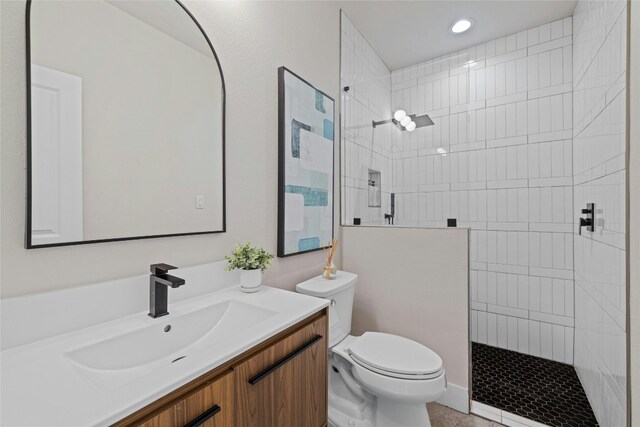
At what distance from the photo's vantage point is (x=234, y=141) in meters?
1.30

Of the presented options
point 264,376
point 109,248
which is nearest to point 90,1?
point 109,248

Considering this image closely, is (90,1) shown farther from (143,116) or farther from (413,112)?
(413,112)

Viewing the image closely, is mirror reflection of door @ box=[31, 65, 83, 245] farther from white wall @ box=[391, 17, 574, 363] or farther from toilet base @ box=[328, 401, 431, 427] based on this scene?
white wall @ box=[391, 17, 574, 363]

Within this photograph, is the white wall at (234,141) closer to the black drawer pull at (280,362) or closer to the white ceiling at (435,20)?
the white ceiling at (435,20)

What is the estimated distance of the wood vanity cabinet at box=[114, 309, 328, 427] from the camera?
610 millimetres

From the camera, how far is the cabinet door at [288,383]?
30.4 inches

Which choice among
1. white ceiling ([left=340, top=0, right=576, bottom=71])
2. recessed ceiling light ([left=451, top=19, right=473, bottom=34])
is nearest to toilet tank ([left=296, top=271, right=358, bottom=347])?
white ceiling ([left=340, top=0, right=576, bottom=71])

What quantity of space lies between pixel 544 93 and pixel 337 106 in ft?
5.56

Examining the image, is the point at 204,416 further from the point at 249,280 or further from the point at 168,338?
the point at 249,280

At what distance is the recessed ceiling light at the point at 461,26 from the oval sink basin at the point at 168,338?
2467 mm

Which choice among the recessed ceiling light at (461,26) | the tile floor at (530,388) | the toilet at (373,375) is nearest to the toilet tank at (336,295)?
the toilet at (373,375)

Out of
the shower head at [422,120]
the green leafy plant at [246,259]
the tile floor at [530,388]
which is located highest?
the shower head at [422,120]

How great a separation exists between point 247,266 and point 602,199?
5.84 feet

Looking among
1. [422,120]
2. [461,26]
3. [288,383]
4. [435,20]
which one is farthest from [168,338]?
[461,26]
